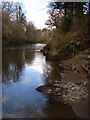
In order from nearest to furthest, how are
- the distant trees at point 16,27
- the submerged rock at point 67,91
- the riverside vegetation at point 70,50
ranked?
1. the submerged rock at point 67,91
2. the riverside vegetation at point 70,50
3. the distant trees at point 16,27

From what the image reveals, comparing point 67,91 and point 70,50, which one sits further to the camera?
point 70,50

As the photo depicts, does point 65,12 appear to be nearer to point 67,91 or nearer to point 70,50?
point 70,50

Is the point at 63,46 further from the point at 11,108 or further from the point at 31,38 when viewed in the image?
the point at 31,38

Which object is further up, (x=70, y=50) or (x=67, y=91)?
(x=70, y=50)

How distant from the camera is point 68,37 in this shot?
9859mm

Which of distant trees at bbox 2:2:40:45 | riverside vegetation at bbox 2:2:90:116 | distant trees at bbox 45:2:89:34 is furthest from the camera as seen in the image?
distant trees at bbox 2:2:40:45

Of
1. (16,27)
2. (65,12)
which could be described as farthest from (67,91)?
(16,27)

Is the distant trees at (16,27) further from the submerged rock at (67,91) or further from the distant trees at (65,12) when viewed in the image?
the submerged rock at (67,91)

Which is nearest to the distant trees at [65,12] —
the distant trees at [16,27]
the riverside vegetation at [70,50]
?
the riverside vegetation at [70,50]

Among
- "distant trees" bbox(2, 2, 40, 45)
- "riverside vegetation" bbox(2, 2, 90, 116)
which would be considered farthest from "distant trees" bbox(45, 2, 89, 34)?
"distant trees" bbox(2, 2, 40, 45)

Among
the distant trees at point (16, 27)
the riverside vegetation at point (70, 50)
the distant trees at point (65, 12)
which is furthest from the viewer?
the distant trees at point (16, 27)

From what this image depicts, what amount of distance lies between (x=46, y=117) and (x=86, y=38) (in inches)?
248

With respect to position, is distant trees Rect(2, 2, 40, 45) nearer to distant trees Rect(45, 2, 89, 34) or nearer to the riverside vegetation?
the riverside vegetation

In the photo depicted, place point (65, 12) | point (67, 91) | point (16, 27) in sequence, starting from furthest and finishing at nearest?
point (16, 27), point (65, 12), point (67, 91)
